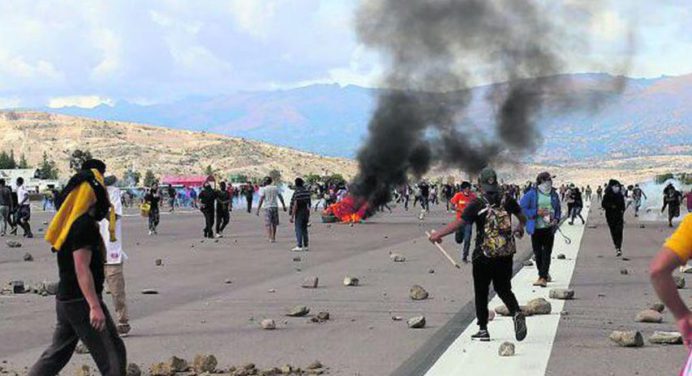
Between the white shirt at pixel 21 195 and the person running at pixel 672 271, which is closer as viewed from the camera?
the person running at pixel 672 271

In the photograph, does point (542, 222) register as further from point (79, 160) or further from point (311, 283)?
point (79, 160)

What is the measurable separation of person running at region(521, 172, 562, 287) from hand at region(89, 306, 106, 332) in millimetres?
9067

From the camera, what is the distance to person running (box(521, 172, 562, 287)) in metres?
14.2

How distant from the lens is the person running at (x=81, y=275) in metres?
5.84

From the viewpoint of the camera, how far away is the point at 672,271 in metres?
3.80

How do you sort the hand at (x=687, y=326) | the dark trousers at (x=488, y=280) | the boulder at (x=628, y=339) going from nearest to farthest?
the hand at (x=687, y=326) < the boulder at (x=628, y=339) < the dark trousers at (x=488, y=280)

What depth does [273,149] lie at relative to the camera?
159250 millimetres

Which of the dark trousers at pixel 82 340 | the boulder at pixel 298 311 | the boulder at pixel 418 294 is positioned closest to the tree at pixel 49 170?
the boulder at pixel 418 294

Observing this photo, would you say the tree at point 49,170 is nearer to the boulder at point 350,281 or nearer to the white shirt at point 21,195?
the white shirt at point 21,195

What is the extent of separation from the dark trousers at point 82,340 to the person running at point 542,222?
8867mm

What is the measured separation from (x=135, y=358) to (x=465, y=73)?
30.4 m

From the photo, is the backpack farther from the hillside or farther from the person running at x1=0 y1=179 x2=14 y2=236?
the hillside

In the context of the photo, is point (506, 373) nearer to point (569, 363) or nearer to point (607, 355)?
point (569, 363)

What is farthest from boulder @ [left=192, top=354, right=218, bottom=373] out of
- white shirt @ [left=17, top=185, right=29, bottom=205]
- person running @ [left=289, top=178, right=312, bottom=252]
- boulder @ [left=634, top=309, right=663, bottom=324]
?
white shirt @ [left=17, top=185, right=29, bottom=205]
